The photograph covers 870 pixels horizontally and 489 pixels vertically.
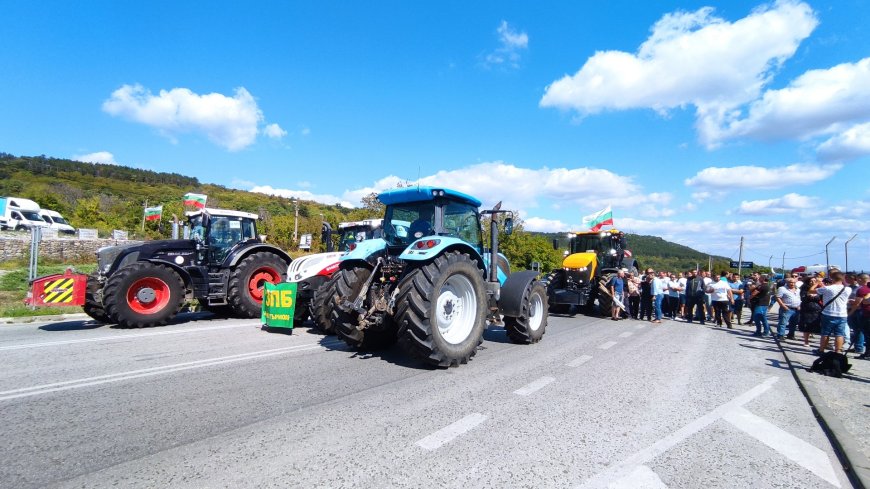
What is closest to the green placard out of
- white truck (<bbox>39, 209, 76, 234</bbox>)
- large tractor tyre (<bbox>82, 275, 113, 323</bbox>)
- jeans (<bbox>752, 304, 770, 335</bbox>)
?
large tractor tyre (<bbox>82, 275, 113, 323</bbox>)

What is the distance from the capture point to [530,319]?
7371 millimetres

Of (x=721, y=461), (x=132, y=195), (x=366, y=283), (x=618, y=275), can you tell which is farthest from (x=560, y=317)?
(x=132, y=195)

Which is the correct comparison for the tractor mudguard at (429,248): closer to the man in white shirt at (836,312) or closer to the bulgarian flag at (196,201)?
the man in white shirt at (836,312)

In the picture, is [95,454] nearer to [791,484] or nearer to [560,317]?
[791,484]

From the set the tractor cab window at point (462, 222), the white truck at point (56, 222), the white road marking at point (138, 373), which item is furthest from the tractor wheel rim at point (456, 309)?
the white truck at point (56, 222)

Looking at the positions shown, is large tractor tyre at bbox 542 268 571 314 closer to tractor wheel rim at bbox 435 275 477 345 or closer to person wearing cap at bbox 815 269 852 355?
person wearing cap at bbox 815 269 852 355

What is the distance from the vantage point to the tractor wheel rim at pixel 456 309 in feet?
18.5

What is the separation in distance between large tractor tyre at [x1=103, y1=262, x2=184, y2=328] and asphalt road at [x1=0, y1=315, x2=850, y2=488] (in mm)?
1634

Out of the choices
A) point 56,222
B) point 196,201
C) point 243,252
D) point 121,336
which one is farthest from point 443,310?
point 56,222

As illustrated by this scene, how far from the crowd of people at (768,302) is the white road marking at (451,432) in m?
6.33

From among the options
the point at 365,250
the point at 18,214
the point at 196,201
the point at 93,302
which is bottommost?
the point at 93,302

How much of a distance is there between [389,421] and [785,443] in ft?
10.2

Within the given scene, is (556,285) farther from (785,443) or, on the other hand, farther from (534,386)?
(785,443)

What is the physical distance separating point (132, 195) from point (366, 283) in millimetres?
82967
